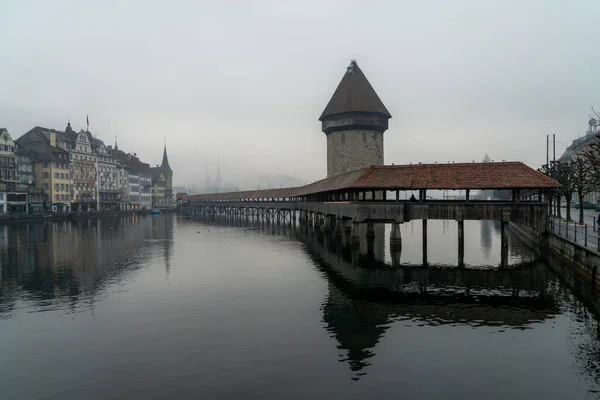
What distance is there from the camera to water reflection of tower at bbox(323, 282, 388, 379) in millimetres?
11852

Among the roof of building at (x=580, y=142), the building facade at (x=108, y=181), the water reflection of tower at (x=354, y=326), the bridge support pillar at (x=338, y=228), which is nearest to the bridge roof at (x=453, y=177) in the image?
the bridge support pillar at (x=338, y=228)

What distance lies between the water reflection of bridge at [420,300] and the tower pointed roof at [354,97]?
39.2 m

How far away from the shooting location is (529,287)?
65.2ft

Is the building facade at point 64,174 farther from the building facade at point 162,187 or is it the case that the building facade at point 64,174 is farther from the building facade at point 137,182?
the building facade at point 162,187

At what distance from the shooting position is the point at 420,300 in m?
17.8

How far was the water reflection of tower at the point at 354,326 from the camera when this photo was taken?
1185cm

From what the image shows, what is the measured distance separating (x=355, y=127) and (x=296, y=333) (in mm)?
50920

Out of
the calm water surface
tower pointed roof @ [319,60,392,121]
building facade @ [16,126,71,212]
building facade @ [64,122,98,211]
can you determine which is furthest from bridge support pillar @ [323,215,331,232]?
building facade @ [64,122,98,211]

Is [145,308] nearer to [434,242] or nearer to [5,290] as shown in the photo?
[5,290]

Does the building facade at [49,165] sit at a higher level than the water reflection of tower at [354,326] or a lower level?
higher

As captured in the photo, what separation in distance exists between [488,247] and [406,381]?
95.1 ft

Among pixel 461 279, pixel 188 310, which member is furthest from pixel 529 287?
pixel 188 310

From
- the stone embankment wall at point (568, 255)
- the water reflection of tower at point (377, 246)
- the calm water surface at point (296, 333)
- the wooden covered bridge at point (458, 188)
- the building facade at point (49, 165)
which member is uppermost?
the building facade at point (49, 165)

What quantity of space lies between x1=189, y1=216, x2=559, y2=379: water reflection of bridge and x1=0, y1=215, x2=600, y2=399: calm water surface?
73 mm
